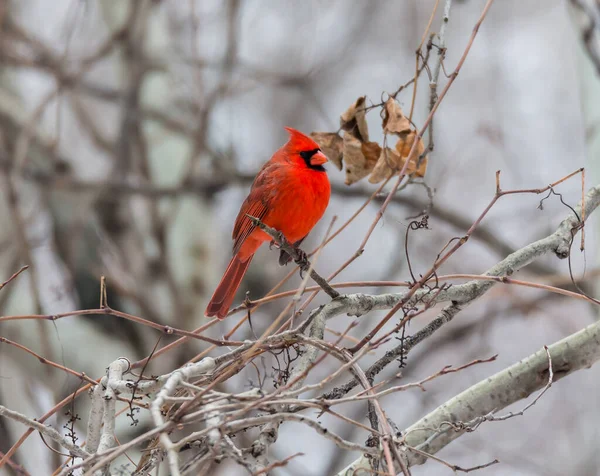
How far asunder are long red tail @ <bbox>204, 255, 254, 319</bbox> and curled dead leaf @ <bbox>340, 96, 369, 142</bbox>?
88 centimetres

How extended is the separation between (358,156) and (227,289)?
3.11 feet

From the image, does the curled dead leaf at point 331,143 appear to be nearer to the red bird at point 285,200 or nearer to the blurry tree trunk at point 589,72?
the red bird at point 285,200

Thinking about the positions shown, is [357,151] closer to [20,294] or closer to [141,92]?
[20,294]

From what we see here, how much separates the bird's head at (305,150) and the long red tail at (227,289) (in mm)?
488

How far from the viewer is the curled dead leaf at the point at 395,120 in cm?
213

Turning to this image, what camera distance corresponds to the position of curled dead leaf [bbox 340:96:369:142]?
2.22 meters

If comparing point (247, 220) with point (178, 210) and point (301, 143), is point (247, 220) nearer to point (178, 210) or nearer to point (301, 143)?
point (301, 143)

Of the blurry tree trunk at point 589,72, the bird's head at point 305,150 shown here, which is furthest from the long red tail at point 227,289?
the blurry tree trunk at point 589,72

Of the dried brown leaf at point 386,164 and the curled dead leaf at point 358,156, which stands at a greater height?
the curled dead leaf at point 358,156

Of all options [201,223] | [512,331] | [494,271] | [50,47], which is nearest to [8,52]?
[50,47]

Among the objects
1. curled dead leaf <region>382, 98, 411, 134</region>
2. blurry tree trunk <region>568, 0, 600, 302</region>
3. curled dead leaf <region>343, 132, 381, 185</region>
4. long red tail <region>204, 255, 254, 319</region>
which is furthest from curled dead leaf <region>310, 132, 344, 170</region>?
blurry tree trunk <region>568, 0, 600, 302</region>

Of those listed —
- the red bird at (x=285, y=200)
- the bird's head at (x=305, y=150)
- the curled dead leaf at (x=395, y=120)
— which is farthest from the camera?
the bird's head at (x=305, y=150)

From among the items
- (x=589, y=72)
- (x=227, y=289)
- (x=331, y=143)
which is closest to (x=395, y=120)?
(x=331, y=143)

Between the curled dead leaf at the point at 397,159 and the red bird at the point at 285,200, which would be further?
the red bird at the point at 285,200
